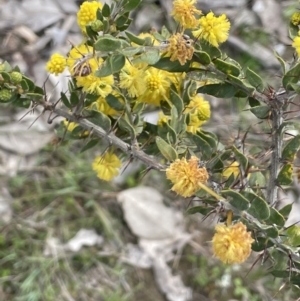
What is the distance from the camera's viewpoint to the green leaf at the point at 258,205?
82 centimetres

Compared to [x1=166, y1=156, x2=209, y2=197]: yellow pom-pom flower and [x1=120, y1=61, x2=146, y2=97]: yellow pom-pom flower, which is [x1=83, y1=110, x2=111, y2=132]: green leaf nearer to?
[x1=120, y1=61, x2=146, y2=97]: yellow pom-pom flower

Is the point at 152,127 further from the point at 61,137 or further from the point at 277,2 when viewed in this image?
the point at 277,2

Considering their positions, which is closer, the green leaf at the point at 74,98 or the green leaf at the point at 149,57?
the green leaf at the point at 149,57

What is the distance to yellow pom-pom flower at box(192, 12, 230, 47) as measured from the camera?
2.71ft

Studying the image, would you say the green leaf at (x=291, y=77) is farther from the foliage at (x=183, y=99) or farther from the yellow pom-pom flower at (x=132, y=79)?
the yellow pom-pom flower at (x=132, y=79)

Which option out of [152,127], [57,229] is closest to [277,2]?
[57,229]

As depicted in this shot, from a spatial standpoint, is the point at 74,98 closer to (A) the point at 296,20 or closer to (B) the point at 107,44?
(B) the point at 107,44

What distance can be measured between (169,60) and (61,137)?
0.32 m

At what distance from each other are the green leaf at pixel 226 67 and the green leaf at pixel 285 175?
0.61 feet

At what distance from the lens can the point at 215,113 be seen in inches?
88.0

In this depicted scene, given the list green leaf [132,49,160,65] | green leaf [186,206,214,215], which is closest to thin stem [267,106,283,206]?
green leaf [186,206,214,215]

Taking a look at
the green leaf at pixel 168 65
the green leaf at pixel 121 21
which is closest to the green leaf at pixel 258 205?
the green leaf at pixel 168 65

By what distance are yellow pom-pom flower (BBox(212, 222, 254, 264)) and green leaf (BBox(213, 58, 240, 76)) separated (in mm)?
256

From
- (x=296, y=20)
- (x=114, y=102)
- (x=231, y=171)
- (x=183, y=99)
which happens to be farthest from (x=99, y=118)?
(x=296, y=20)
